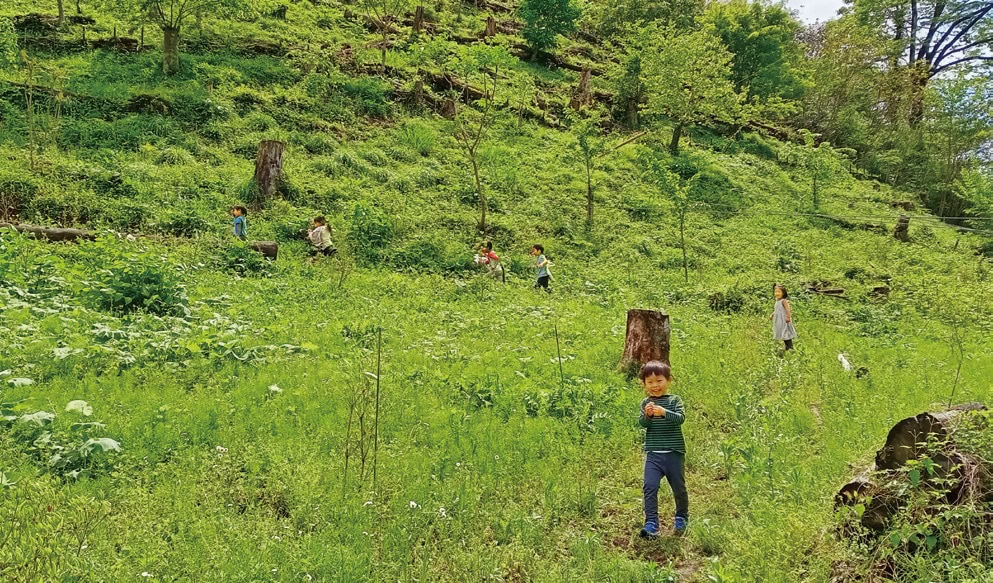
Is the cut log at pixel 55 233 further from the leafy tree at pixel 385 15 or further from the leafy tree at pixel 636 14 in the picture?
the leafy tree at pixel 636 14

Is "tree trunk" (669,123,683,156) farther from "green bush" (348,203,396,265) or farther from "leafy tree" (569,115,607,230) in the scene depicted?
"green bush" (348,203,396,265)

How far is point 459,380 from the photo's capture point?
706 cm

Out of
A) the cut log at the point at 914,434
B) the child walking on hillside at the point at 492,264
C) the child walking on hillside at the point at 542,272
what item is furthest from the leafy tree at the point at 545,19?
the cut log at the point at 914,434

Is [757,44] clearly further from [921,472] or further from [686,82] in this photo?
[921,472]

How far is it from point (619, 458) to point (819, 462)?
1.85 metres

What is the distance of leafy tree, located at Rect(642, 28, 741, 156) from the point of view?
1003 inches

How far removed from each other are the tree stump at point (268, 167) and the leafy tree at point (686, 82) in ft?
58.1

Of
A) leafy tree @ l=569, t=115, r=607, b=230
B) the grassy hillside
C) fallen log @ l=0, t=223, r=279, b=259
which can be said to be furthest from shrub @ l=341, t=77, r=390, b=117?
fallen log @ l=0, t=223, r=279, b=259

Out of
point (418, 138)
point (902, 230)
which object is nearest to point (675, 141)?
point (902, 230)

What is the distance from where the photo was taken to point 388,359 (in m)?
7.62

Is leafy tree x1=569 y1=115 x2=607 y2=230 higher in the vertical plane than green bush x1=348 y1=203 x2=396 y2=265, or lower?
higher

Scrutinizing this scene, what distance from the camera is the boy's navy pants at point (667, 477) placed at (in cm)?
450

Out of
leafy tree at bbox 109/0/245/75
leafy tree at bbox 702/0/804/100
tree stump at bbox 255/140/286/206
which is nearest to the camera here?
tree stump at bbox 255/140/286/206

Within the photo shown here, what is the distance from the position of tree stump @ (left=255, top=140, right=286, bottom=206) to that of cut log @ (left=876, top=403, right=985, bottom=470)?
48.4ft
